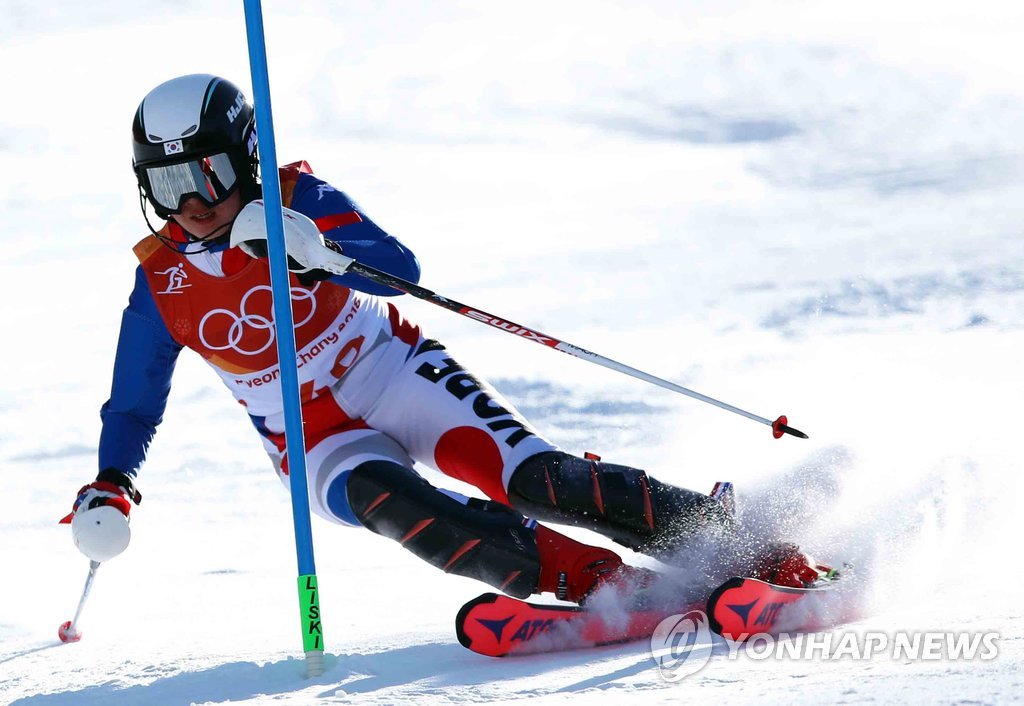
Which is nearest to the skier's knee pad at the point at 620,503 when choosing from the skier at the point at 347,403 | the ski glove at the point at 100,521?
the skier at the point at 347,403

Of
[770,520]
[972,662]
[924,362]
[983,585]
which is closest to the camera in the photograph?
[972,662]

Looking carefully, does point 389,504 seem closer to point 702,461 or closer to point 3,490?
point 702,461

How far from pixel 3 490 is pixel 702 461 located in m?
A: 6.79

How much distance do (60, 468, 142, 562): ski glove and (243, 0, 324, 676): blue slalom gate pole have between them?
790mm

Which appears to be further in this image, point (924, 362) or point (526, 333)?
point (924, 362)

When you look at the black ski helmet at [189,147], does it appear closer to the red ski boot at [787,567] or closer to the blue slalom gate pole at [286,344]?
the blue slalom gate pole at [286,344]

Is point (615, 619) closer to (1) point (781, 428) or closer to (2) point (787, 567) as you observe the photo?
(2) point (787, 567)

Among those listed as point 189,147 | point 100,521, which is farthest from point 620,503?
point 189,147

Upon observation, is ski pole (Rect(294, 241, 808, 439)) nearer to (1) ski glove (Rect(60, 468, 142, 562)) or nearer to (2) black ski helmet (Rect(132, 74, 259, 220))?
(2) black ski helmet (Rect(132, 74, 259, 220))

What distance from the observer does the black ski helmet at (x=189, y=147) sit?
3521 millimetres

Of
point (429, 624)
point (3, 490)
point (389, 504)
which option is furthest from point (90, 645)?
point (3, 490)

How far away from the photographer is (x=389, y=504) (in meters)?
3.39

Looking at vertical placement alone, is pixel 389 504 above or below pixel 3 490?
below

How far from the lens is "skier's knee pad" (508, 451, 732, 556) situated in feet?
11.3
